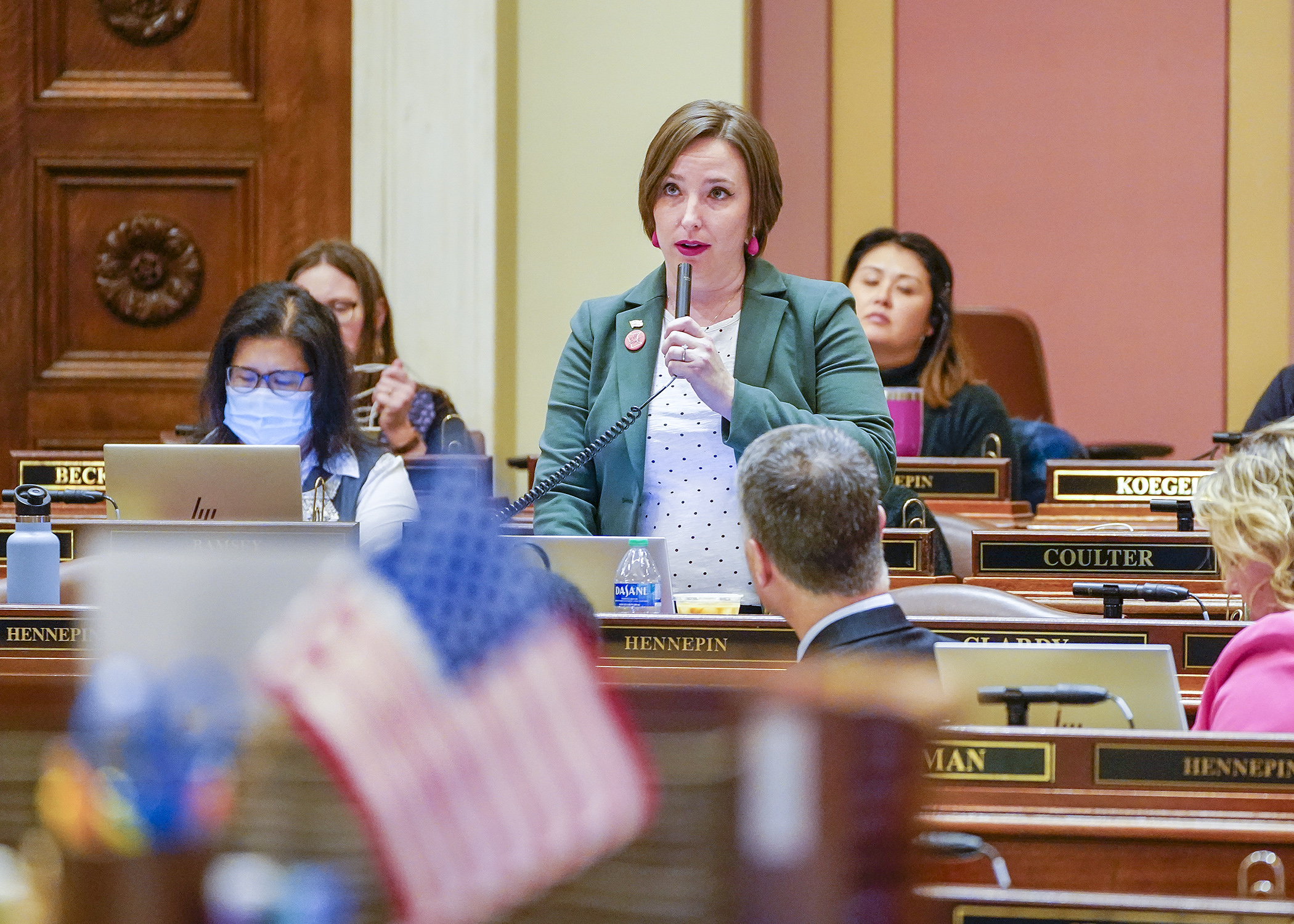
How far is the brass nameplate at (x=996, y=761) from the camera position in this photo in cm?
142

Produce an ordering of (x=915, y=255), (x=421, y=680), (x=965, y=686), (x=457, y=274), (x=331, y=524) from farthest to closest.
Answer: (x=457, y=274) → (x=915, y=255) → (x=331, y=524) → (x=965, y=686) → (x=421, y=680)

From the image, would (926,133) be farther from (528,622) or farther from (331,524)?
(528,622)

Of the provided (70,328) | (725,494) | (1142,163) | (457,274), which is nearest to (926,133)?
(1142,163)

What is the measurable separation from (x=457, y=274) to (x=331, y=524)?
9.74 ft

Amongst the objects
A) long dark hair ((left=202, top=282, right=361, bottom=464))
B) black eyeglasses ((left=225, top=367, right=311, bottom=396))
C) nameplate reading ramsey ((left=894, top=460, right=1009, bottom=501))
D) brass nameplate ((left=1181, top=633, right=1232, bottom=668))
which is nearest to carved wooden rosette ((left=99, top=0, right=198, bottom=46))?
long dark hair ((left=202, top=282, right=361, bottom=464))

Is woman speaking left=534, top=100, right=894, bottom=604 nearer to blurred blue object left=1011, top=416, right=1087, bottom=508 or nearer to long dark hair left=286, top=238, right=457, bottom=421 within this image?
long dark hair left=286, top=238, right=457, bottom=421

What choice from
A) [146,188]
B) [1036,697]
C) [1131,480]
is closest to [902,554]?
[1131,480]

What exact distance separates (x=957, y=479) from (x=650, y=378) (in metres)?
1.38

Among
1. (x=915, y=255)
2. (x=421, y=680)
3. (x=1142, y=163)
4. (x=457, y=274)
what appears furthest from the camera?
(x=1142, y=163)

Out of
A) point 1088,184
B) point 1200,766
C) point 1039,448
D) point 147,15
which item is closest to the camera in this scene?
point 1200,766

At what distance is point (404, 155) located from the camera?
498 centimetres

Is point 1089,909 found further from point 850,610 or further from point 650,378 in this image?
point 650,378

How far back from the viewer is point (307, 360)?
2807 mm

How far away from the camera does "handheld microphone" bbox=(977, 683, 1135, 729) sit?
1.46m
